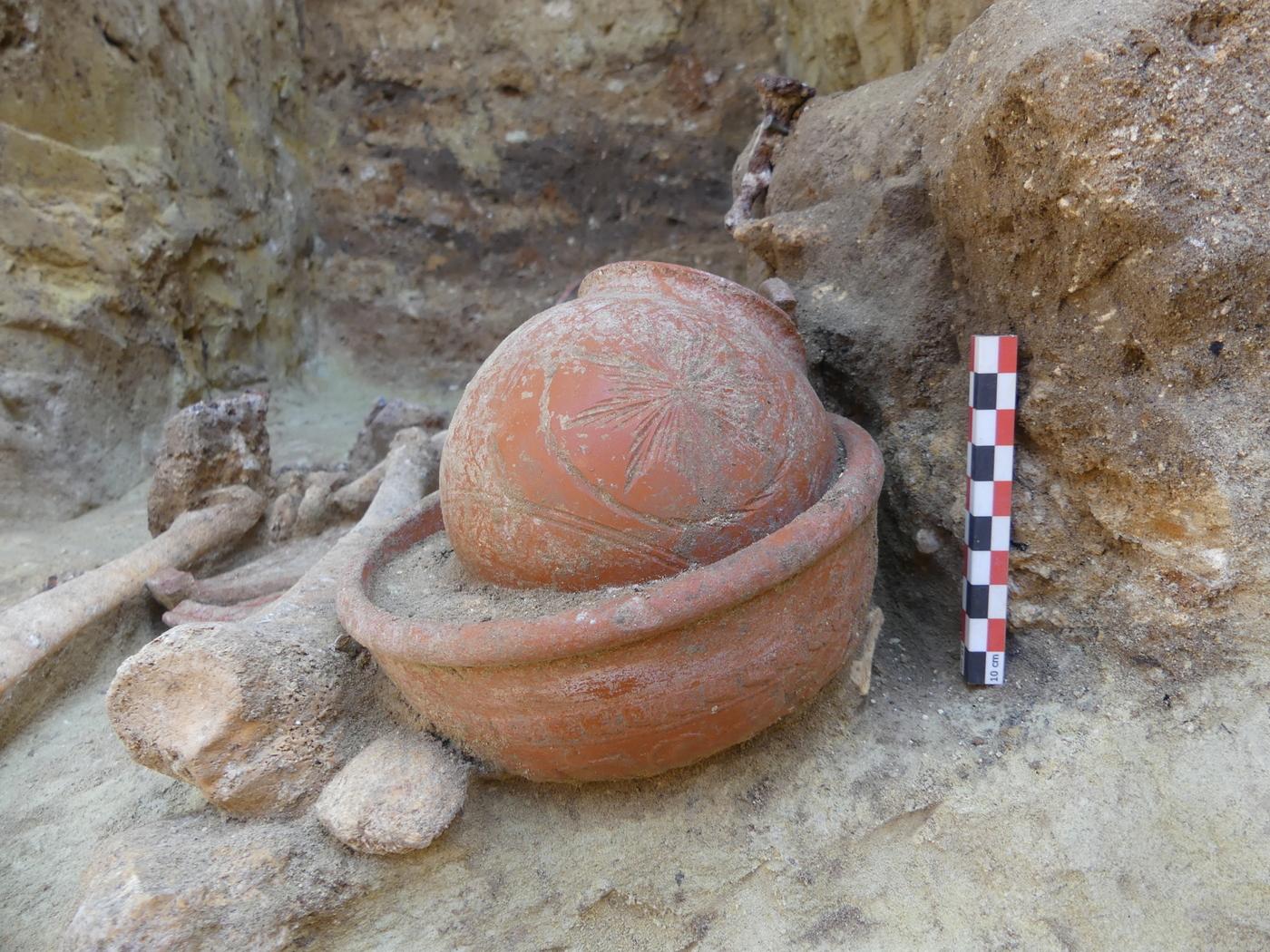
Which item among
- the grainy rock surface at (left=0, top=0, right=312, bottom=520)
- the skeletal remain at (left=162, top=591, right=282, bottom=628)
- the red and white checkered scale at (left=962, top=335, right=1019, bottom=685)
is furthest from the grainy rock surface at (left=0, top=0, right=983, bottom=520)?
the red and white checkered scale at (left=962, top=335, right=1019, bottom=685)

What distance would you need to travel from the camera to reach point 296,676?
1702mm

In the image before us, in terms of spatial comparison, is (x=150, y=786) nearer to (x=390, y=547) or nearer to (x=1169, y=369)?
(x=390, y=547)

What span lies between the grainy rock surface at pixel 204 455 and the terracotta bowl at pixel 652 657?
67.5 inches

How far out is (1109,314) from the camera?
169cm

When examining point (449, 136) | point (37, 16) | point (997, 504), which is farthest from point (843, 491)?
point (449, 136)

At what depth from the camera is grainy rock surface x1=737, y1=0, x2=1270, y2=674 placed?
5.07ft

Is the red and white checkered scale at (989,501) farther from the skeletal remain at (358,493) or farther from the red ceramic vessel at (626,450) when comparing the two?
the skeletal remain at (358,493)

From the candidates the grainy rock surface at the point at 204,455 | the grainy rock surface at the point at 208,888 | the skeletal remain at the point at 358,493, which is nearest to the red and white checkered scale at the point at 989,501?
the grainy rock surface at the point at 208,888

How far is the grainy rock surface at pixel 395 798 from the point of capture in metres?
1.53

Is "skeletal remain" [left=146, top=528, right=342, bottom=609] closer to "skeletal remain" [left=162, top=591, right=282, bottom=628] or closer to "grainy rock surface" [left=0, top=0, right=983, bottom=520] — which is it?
"skeletal remain" [left=162, top=591, right=282, bottom=628]

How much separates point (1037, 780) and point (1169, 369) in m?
0.89

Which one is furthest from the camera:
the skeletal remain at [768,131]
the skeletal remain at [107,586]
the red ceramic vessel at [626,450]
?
the skeletal remain at [768,131]

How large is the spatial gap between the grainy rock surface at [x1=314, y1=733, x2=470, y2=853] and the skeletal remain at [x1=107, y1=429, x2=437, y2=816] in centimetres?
10

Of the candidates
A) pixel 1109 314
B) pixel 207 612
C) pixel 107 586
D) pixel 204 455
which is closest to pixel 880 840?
pixel 1109 314
